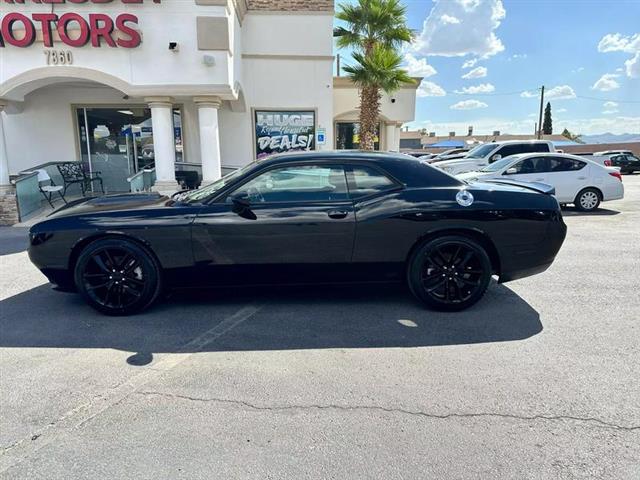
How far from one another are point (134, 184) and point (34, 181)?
8.02 ft

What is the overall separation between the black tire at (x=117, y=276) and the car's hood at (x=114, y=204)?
396 mm

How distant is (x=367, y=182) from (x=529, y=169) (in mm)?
8113

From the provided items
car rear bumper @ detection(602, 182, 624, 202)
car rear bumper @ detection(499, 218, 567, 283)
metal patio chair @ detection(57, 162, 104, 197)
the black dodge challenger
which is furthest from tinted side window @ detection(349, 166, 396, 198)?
metal patio chair @ detection(57, 162, 104, 197)

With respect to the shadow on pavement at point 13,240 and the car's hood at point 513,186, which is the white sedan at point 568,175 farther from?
the shadow on pavement at point 13,240

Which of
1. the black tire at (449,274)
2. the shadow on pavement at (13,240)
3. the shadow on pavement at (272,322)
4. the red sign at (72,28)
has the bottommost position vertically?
the shadow on pavement at (272,322)

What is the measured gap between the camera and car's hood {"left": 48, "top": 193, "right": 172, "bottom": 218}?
4301 mm

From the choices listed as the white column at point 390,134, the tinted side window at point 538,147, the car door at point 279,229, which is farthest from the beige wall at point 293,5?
the car door at point 279,229

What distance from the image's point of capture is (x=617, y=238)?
7832mm

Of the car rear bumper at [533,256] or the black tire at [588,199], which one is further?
the black tire at [588,199]

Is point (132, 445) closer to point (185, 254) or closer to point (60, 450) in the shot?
point (60, 450)

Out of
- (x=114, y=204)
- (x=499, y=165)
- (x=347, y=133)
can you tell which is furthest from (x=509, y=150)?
(x=114, y=204)

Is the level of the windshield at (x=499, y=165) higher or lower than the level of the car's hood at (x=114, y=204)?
higher

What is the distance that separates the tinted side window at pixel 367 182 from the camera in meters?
4.23

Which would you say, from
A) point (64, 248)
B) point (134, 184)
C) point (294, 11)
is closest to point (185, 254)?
point (64, 248)
